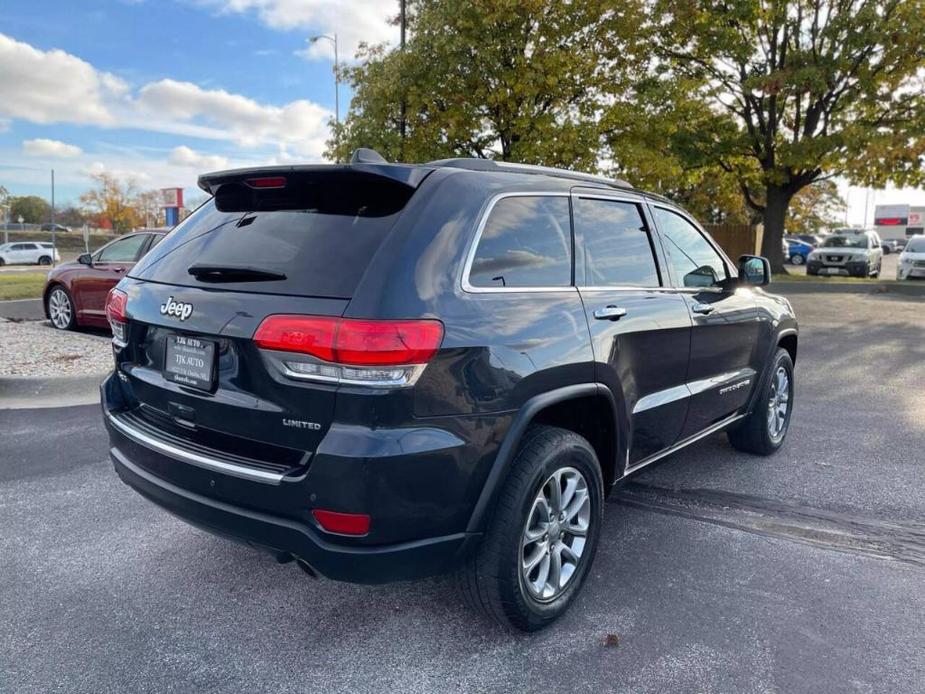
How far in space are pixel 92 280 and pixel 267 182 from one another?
7995mm

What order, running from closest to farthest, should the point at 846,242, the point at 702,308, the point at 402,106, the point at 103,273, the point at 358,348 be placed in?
1. the point at 358,348
2. the point at 702,308
3. the point at 103,273
4. the point at 402,106
5. the point at 846,242

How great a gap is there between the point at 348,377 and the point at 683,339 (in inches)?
84.1

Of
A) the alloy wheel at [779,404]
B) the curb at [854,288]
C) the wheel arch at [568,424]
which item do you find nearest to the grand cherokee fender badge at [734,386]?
the alloy wheel at [779,404]

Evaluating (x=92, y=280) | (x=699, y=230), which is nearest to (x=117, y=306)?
→ (x=699, y=230)

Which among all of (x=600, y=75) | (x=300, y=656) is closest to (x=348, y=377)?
(x=300, y=656)

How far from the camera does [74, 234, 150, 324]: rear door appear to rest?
30.8ft

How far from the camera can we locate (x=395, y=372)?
2.28 meters

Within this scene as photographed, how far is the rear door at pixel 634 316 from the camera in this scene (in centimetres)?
311

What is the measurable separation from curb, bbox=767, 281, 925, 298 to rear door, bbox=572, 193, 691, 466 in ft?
53.7

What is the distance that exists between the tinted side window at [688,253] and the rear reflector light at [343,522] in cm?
237

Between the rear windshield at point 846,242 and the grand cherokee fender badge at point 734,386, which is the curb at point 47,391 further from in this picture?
the rear windshield at point 846,242

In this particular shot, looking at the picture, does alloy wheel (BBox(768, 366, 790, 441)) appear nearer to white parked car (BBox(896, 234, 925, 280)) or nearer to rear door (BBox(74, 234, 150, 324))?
rear door (BBox(74, 234, 150, 324))

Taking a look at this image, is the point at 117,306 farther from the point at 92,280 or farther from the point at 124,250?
the point at 92,280

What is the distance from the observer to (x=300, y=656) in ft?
8.68
